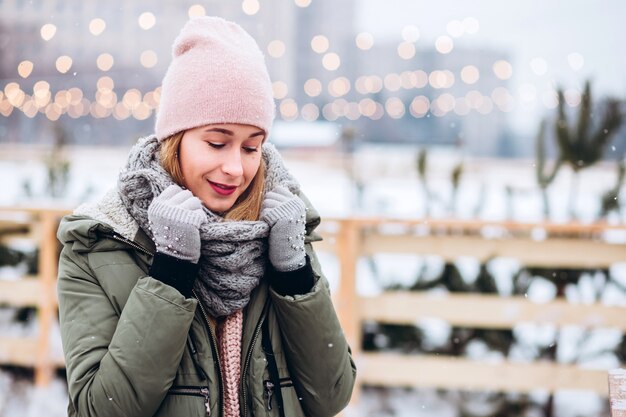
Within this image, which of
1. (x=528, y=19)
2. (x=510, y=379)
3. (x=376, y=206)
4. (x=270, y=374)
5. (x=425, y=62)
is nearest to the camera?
(x=270, y=374)

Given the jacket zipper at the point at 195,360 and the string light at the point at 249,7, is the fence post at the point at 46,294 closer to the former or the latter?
the string light at the point at 249,7

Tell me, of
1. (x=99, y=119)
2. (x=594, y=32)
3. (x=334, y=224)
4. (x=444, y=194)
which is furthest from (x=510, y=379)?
(x=99, y=119)

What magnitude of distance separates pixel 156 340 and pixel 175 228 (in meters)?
0.19

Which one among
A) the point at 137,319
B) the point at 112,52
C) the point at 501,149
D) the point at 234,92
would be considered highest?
the point at 112,52

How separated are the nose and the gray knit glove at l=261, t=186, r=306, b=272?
3.6 inches

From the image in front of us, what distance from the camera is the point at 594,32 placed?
573 cm

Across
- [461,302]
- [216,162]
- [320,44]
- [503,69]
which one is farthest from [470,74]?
[216,162]

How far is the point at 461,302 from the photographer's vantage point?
3592 mm

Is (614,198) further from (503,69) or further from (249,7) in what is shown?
(503,69)

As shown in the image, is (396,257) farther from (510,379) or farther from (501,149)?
(501,149)

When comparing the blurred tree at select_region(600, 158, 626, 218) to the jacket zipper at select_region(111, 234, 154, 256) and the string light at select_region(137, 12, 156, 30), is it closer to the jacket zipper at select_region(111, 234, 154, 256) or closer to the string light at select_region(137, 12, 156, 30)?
the jacket zipper at select_region(111, 234, 154, 256)

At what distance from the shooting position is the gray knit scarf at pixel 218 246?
3.99ft

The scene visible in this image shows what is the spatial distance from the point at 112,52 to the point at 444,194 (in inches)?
116

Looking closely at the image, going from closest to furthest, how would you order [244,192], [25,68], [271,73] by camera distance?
[244,192]
[25,68]
[271,73]
